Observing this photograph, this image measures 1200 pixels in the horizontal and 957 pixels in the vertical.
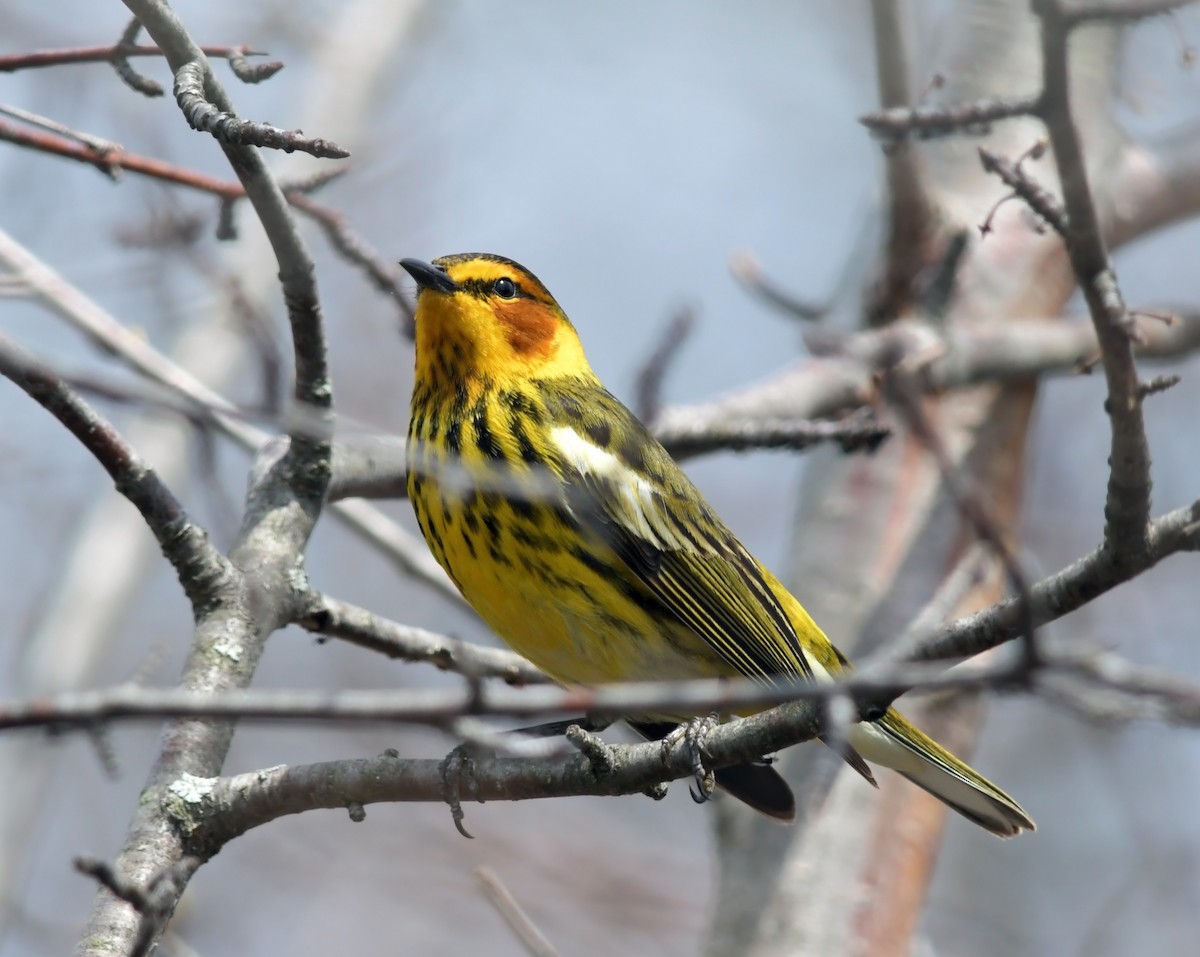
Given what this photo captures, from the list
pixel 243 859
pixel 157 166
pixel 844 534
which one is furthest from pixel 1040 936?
pixel 157 166

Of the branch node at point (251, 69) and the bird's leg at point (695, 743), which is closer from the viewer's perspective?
the bird's leg at point (695, 743)

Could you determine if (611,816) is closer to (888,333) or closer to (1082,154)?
(888,333)

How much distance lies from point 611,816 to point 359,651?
7.30ft

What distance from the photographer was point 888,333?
17.6ft

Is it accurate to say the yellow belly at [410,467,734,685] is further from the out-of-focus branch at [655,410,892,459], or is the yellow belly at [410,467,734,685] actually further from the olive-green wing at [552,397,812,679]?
the out-of-focus branch at [655,410,892,459]

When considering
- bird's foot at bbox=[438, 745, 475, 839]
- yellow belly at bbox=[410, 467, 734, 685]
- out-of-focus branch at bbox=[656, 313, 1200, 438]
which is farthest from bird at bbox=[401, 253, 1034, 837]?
bird's foot at bbox=[438, 745, 475, 839]

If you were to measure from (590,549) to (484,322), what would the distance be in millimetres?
1079

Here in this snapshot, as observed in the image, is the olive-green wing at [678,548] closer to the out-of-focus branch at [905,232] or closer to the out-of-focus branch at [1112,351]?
the out-of-focus branch at [1112,351]

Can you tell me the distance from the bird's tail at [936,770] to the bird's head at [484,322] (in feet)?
5.26

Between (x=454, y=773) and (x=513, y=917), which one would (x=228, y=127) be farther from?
(x=513, y=917)

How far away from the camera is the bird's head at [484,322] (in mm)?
4305

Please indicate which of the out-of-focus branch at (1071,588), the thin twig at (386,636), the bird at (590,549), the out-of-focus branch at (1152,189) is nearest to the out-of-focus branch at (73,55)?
the bird at (590,549)

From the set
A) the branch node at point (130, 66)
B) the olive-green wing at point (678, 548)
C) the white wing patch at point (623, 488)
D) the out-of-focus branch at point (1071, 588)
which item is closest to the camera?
the out-of-focus branch at point (1071, 588)

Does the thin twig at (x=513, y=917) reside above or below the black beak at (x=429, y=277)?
below
